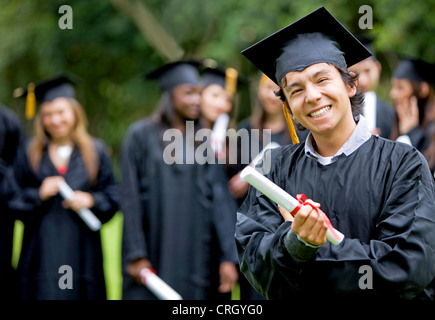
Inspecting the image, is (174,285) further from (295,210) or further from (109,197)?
(295,210)

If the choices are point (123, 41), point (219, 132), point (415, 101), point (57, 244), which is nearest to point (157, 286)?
point (57, 244)

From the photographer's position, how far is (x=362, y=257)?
262 centimetres

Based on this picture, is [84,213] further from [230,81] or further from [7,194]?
A: [230,81]

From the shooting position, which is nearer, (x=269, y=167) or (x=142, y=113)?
(x=269, y=167)

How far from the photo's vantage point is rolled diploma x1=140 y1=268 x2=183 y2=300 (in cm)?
518

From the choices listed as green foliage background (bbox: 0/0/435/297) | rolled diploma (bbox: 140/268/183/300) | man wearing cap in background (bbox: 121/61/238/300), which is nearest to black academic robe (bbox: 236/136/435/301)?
rolled diploma (bbox: 140/268/183/300)

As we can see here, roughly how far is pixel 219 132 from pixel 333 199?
3.73m

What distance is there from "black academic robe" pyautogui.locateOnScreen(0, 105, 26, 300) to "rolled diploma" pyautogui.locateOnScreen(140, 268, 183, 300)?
143cm

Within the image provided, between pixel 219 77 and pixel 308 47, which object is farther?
pixel 219 77

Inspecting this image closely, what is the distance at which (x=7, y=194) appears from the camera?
247 inches

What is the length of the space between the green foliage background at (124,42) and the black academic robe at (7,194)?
5.47 metres

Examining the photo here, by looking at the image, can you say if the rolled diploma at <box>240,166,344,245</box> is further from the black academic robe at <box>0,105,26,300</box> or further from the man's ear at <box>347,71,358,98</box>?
the black academic robe at <box>0,105,26,300</box>
